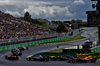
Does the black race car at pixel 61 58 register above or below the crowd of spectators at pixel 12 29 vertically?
below

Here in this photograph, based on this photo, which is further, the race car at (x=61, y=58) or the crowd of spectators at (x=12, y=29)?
the crowd of spectators at (x=12, y=29)

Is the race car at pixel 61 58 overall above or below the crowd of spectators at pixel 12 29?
below

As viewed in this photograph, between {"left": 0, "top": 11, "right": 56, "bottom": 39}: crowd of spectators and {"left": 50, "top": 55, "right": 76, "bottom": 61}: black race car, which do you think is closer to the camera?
{"left": 50, "top": 55, "right": 76, "bottom": 61}: black race car

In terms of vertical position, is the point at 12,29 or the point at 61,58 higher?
the point at 12,29

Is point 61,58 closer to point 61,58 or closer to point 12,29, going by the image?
point 61,58

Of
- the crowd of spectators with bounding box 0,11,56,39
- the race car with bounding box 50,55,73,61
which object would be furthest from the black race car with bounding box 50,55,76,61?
the crowd of spectators with bounding box 0,11,56,39

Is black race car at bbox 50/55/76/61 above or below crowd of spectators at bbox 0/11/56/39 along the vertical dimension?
below

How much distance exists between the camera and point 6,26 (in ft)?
251

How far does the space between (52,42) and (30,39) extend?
556 inches

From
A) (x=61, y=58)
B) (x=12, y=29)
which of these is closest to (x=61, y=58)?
(x=61, y=58)

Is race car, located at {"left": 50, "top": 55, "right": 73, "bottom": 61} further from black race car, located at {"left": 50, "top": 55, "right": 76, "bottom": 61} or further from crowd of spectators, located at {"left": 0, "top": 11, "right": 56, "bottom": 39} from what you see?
crowd of spectators, located at {"left": 0, "top": 11, "right": 56, "bottom": 39}

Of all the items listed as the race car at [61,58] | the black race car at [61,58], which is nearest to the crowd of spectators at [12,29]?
the race car at [61,58]

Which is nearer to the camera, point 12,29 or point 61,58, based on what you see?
point 61,58

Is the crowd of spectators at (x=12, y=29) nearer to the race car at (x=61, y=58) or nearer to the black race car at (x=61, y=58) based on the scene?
the race car at (x=61, y=58)
